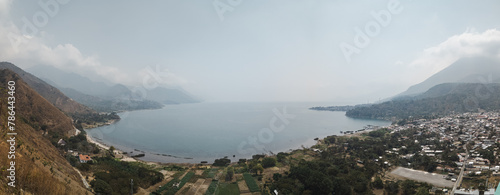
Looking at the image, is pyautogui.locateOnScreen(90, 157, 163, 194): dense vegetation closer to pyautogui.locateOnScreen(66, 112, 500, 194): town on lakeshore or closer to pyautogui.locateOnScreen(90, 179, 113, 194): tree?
pyautogui.locateOnScreen(90, 179, 113, 194): tree

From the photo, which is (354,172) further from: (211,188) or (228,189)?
(211,188)

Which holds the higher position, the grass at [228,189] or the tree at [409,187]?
the tree at [409,187]

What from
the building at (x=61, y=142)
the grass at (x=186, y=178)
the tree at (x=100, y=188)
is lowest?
the grass at (x=186, y=178)

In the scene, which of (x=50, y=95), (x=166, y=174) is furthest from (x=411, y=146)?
(x=50, y=95)

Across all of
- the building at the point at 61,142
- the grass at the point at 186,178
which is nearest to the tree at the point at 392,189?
the grass at the point at 186,178

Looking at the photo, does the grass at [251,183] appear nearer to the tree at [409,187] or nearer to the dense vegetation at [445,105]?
the tree at [409,187]

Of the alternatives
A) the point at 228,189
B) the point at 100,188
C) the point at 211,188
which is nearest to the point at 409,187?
the point at 228,189

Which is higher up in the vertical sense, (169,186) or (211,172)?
(169,186)
